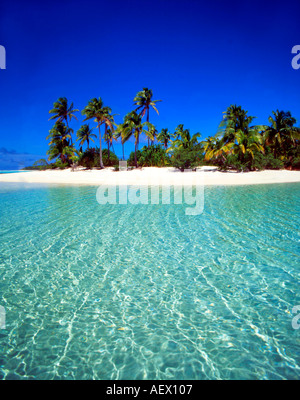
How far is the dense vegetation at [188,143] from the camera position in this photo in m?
29.3

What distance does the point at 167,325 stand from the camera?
131 inches

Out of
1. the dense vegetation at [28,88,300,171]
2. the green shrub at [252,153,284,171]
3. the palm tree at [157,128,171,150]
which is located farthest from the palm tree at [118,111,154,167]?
the palm tree at [157,128,171,150]

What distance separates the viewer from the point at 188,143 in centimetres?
3412

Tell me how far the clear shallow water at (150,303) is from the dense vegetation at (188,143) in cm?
2370

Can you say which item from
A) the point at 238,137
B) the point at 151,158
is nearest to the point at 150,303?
the point at 238,137

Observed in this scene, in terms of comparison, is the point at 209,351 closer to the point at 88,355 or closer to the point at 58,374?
the point at 88,355

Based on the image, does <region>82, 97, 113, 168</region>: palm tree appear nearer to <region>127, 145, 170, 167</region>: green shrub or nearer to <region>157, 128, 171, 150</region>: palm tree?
<region>127, 145, 170, 167</region>: green shrub

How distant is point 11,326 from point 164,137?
57772 millimetres

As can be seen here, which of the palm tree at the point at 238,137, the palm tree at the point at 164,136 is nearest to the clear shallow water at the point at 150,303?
the palm tree at the point at 238,137

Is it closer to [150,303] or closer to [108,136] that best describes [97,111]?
[108,136]

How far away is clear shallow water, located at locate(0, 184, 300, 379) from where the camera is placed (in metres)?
2.71

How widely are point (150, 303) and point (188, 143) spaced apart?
32.4 meters

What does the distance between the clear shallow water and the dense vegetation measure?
77.8 ft
